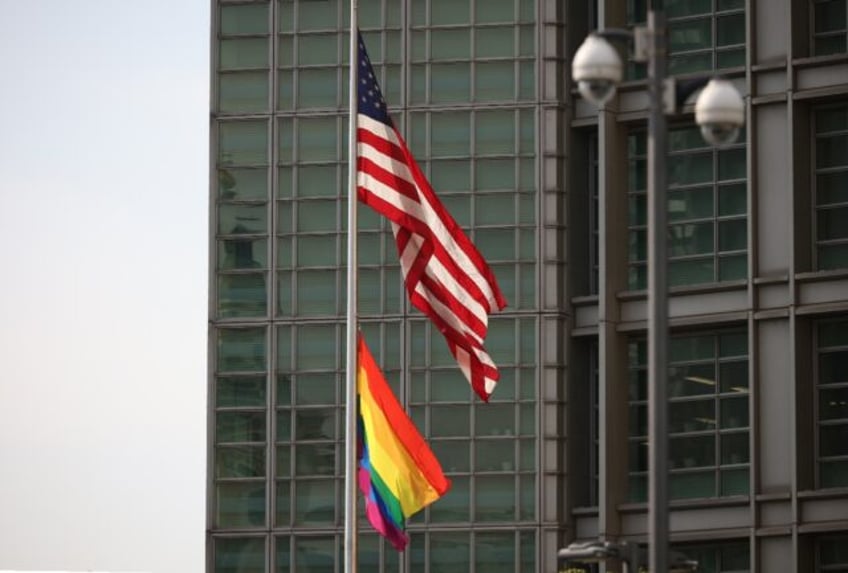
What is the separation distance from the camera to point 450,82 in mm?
46906

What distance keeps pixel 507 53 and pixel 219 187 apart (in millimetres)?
6715

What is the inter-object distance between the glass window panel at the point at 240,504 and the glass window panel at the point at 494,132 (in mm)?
8417

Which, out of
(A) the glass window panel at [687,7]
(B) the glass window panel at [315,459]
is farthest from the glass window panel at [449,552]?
(A) the glass window panel at [687,7]

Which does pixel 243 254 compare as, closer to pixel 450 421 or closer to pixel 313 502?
pixel 313 502

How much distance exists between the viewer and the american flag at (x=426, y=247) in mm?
32969

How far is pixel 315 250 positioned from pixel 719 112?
2756 cm

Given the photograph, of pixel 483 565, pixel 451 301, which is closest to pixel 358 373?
pixel 451 301

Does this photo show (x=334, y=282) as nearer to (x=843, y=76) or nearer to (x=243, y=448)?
(x=243, y=448)

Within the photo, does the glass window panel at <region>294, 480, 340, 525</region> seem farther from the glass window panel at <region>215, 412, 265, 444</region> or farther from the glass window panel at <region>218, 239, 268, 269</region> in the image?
the glass window panel at <region>218, 239, 268, 269</region>

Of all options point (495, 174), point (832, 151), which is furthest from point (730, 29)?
point (495, 174)

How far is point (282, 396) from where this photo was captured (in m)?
46.6

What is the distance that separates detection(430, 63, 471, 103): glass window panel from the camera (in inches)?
1845

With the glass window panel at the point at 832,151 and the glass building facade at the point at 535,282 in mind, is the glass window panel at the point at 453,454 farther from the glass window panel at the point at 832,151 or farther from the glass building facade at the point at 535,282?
the glass window panel at the point at 832,151

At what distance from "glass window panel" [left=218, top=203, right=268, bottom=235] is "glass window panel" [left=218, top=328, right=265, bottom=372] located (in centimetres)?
210
